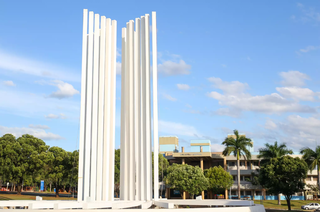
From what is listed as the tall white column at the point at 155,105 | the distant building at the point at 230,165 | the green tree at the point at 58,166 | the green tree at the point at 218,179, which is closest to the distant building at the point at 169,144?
the distant building at the point at 230,165

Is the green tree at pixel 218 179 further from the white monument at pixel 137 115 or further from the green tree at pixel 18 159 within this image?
the white monument at pixel 137 115

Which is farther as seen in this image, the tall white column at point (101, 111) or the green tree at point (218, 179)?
the green tree at point (218, 179)

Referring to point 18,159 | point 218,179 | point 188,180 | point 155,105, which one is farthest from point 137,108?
point 218,179

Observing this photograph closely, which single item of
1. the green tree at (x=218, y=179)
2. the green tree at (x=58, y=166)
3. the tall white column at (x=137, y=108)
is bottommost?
the green tree at (x=218, y=179)

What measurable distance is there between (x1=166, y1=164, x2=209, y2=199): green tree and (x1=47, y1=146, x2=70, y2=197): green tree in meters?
19.7

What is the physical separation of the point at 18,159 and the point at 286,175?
143 ft

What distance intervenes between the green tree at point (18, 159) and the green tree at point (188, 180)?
24235 millimetres

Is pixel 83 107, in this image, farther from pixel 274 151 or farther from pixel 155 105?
pixel 274 151

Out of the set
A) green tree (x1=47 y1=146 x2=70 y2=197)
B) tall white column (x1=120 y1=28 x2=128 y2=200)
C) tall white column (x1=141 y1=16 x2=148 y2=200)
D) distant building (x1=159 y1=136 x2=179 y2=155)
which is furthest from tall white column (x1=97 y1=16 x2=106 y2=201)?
distant building (x1=159 y1=136 x2=179 y2=155)

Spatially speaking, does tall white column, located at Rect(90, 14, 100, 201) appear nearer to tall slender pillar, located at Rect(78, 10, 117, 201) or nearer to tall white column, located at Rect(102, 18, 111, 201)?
tall slender pillar, located at Rect(78, 10, 117, 201)

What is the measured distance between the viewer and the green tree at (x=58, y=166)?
6204 cm

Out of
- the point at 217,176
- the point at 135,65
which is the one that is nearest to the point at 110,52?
the point at 135,65

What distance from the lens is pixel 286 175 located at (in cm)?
4812

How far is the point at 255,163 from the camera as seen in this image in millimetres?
84375
